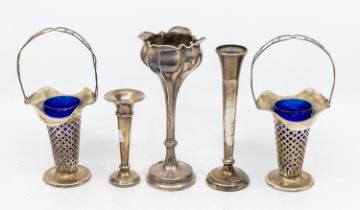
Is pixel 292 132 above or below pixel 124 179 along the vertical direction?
above

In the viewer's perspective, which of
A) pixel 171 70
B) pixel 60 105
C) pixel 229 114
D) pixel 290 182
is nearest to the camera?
pixel 171 70

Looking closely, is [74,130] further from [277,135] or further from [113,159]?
[277,135]

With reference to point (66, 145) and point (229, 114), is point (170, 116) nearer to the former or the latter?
point (229, 114)

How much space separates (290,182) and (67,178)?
3.74ft

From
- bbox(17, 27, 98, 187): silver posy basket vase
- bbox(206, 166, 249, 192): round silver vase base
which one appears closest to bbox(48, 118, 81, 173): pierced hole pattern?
bbox(17, 27, 98, 187): silver posy basket vase

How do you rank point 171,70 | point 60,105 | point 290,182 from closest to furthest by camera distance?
point 171,70
point 290,182
point 60,105

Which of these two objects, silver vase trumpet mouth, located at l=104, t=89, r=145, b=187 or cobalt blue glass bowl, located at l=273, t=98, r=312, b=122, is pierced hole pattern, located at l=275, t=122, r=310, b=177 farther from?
silver vase trumpet mouth, located at l=104, t=89, r=145, b=187

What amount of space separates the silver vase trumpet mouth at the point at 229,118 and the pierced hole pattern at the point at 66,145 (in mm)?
700

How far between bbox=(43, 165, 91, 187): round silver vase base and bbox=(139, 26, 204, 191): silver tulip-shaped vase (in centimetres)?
34

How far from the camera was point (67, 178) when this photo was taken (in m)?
4.41

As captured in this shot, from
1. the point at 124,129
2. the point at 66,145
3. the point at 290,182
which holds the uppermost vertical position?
the point at 124,129

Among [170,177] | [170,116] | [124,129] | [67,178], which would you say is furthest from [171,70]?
[67,178]

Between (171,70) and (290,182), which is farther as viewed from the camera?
(290,182)

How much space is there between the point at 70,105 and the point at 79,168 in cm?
33
